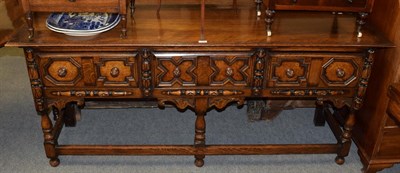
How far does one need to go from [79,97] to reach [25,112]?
4.10 feet

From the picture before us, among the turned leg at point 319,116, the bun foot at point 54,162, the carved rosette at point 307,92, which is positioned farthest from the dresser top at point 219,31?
the bun foot at point 54,162

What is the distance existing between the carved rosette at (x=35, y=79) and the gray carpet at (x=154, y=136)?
22.3 inches

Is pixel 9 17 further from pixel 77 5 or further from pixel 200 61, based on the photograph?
pixel 200 61

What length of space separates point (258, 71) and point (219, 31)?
34 centimetres

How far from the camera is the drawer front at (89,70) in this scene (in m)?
2.42

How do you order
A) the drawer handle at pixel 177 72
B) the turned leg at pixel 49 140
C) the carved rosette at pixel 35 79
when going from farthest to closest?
A: the turned leg at pixel 49 140, the drawer handle at pixel 177 72, the carved rosette at pixel 35 79

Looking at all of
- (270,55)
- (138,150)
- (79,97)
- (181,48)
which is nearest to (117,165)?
(138,150)

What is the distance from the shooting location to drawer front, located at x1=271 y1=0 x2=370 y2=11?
243cm

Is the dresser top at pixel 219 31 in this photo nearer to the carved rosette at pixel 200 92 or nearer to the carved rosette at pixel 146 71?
the carved rosette at pixel 146 71

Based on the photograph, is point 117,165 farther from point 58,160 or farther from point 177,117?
point 177,117

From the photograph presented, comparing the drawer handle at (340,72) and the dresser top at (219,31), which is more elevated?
the dresser top at (219,31)

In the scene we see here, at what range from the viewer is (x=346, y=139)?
9.47ft

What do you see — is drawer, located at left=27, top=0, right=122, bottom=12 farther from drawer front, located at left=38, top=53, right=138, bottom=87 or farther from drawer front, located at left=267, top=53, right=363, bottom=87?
drawer front, located at left=267, top=53, right=363, bottom=87

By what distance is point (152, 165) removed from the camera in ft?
9.67
